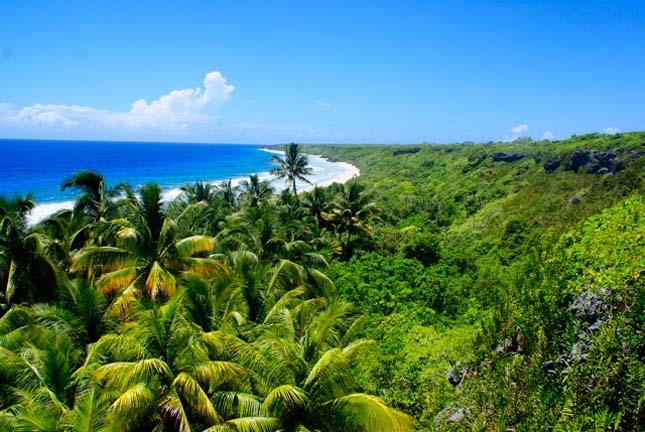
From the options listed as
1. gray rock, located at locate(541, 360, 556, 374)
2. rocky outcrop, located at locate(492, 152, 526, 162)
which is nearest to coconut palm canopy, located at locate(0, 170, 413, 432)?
gray rock, located at locate(541, 360, 556, 374)

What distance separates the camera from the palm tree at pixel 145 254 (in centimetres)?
1407

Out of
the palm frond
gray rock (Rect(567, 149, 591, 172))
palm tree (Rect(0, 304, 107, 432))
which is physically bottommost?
the palm frond

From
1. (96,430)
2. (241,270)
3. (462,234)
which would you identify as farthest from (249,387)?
(462,234)

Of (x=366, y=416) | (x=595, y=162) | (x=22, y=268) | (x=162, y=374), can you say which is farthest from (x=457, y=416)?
(x=595, y=162)

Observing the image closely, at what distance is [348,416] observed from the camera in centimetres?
866

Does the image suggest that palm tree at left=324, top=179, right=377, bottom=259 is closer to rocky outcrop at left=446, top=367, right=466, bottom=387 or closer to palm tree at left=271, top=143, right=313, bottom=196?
palm tree at left=271, top=143, right=313, bottom=196

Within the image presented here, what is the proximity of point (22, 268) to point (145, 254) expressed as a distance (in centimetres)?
395

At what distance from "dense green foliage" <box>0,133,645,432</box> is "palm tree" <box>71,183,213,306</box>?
0.16 ft

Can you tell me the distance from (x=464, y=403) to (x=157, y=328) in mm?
6513

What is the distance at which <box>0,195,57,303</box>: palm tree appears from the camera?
13781mm

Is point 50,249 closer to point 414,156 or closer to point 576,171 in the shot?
point 576,171

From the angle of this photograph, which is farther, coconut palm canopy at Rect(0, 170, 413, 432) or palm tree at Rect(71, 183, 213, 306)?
palm tree at Rect(71, 183, 213, 306)

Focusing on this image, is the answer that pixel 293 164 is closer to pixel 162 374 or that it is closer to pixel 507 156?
pixel 162 374

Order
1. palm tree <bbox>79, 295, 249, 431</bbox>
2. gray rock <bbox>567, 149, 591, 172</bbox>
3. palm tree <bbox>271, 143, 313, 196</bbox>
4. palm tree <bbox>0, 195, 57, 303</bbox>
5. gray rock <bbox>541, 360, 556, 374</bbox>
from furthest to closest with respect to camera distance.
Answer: gray rock <bbox>567, 149, 591, 172</bbox> < palm tree <bbox>271, 143, 313, 196</bbox> < palm tree <bbox>0, 195, 57, 303</bbox> < palm tree <bbox>79, 295, 249, 431</bbox> < gray rock <bbox>541, 360, 556, 374</bbox>
